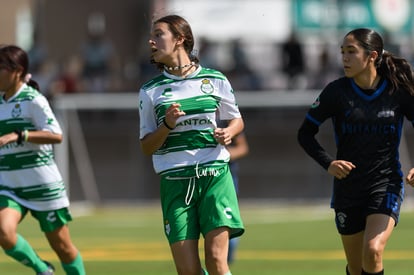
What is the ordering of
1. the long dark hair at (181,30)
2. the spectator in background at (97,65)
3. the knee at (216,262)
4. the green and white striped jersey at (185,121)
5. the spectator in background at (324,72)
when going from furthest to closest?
the spectator in background at (97,65) < the spectator in background at (324,72) < the long dark hair at (181,30) < the green and white striped jersey at (185,121) < the knee at (216,262)

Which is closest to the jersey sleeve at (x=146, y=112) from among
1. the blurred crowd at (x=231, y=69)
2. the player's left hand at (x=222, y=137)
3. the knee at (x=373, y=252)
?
the player's left hand at (x=222, y=137)

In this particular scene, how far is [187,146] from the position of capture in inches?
360

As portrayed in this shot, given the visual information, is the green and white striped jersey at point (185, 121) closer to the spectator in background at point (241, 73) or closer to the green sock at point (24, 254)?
the green sock at point (24, 254)

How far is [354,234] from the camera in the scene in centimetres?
969

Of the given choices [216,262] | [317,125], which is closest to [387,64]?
[317,125]

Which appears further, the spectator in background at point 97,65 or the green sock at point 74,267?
the spectator in background at point 97,65

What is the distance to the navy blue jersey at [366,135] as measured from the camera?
959 centimetres

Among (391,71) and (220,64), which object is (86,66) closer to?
(220,64)

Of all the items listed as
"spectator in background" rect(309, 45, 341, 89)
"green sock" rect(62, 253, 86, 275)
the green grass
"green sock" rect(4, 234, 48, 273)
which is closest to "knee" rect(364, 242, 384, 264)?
"green sock" rect(62, 253, 86, 275)

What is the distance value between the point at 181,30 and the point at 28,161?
2576 millimetres

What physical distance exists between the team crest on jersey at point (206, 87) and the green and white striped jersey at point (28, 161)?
7.31ft

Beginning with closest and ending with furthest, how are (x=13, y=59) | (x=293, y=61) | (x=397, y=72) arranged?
(x=397, y=72) < (x=13, y=59) < (x=293, y=61)

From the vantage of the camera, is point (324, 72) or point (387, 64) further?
point (324, 72)

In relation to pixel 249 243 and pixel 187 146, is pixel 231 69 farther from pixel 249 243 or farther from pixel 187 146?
pixel 187 146
